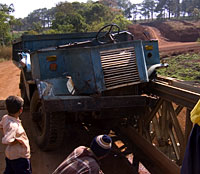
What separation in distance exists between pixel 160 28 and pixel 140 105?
1600 inches

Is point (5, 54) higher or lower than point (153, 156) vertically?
lower

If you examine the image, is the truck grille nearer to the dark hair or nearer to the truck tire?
the truck tire

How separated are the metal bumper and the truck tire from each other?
0.19 metres

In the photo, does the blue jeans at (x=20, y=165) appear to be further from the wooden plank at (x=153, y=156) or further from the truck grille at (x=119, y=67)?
the wooden plank at (x=153, y=156)

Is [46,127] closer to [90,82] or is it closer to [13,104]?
[90,82]

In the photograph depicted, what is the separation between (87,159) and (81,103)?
1.67 meters

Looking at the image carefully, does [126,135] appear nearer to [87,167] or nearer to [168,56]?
[87,167]

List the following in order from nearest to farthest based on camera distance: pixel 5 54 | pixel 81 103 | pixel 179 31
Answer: pixel 81 103, pixel 5 54, pixel 179 31

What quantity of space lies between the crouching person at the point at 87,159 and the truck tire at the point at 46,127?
176 centimetres

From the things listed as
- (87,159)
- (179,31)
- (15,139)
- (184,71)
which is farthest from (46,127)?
(179,31)

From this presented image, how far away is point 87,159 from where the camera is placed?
2199mm

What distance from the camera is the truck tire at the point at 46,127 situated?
4.18 m

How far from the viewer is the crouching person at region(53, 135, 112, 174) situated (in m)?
2.15

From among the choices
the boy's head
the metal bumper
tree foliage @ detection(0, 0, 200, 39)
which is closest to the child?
the metal bumper
